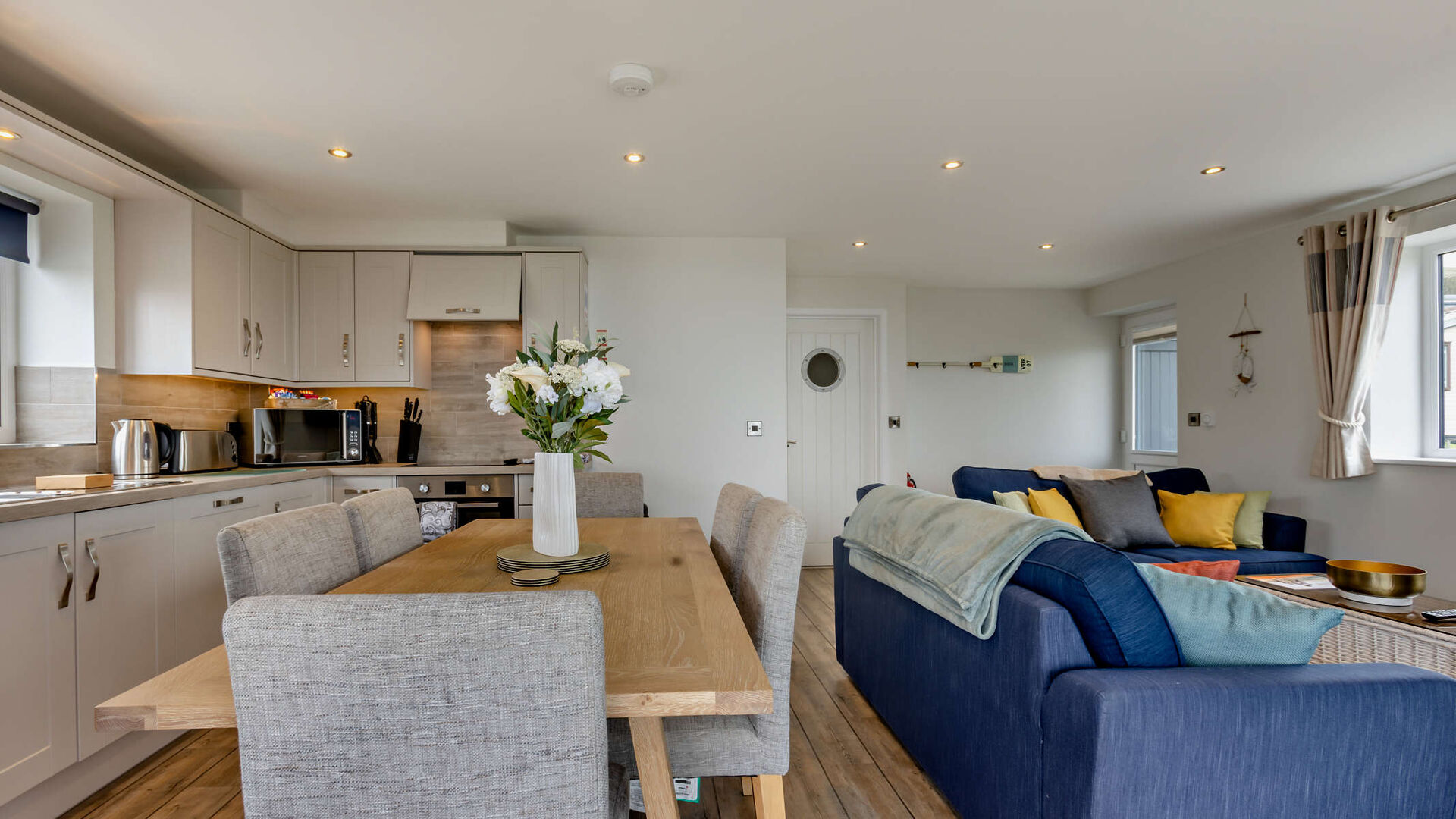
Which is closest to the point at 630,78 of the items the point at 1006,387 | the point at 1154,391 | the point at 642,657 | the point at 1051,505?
the point at 642,657

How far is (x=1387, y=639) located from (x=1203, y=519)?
1.89 m

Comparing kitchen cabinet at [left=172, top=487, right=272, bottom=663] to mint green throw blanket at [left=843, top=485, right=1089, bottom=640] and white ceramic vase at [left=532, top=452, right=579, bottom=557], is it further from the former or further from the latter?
mint green throw blanket at [left=843, top=485, right=1089, bottom=640]

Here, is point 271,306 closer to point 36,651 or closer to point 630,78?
point 36,651

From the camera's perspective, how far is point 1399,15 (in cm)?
202

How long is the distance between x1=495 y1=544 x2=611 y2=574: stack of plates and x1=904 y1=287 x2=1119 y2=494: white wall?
4.64 m

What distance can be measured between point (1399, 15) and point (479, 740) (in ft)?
9.68

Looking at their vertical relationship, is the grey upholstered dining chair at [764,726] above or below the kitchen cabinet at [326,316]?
below

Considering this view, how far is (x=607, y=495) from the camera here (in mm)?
3031

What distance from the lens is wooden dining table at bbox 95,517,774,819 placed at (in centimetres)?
101

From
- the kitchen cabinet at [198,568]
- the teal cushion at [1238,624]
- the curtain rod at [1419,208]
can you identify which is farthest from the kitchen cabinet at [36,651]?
the curtain rod at [1419,208]

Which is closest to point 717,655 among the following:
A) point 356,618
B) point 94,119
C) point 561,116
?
point 356,618

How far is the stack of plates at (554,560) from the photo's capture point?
1751 millimetres

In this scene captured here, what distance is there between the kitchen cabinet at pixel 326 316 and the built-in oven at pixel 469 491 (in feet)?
2.67

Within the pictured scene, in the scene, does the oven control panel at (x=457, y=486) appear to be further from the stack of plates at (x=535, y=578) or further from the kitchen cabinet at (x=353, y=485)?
the stack of plates at (x=535, y=578)
